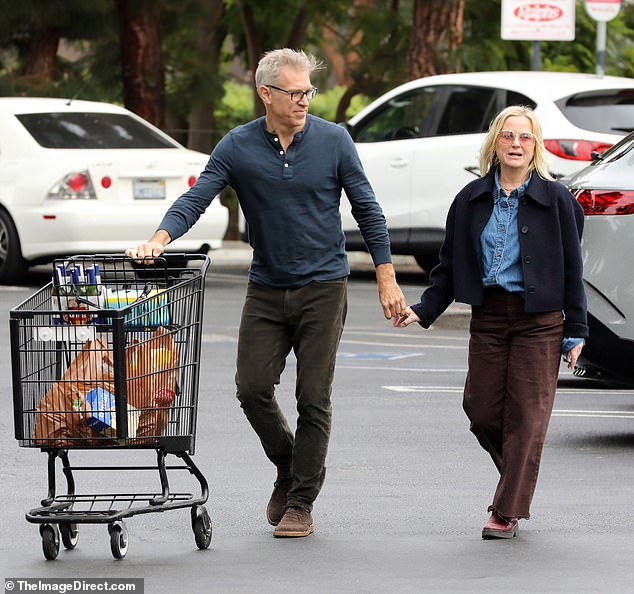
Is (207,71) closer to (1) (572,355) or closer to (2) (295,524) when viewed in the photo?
(1) (572,355)

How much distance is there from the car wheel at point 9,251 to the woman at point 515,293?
935 cm

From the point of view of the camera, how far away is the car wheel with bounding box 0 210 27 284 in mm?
15812

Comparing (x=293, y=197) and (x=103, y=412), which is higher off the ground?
(x=293, y=197)

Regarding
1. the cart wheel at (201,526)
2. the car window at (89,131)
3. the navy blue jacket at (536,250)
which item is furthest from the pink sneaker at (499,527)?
the car window at (89,131)

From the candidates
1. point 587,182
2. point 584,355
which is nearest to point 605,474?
point 584,355

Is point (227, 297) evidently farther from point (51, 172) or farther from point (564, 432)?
point (564, 432)

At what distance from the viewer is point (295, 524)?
6809 millimetres

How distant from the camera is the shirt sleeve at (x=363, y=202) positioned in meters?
6.84

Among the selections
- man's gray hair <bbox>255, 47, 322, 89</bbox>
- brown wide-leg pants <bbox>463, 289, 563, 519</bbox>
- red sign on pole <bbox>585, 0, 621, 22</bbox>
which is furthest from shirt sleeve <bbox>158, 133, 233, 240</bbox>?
red sign on pole <bbox>585, 0, 621, 22</bbox>

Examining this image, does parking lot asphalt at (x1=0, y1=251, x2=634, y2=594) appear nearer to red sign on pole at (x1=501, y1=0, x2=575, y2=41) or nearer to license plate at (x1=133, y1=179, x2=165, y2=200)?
license plate at (x1=133, y1=179, x2=165, y2=200)

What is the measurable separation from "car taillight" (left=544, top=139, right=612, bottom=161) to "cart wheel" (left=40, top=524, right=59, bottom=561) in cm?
930

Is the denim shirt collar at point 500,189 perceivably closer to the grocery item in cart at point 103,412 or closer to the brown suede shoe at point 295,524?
the brown suede shoe at point 295,524

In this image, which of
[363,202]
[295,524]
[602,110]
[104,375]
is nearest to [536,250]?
[363,202]

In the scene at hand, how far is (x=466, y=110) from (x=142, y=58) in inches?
275
